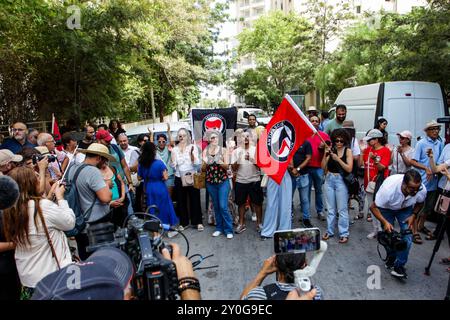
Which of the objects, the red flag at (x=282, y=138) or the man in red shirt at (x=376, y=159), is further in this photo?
the man in red shirt at (x=376, y=159)

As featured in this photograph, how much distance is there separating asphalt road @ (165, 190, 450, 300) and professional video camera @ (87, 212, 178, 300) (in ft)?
7.01

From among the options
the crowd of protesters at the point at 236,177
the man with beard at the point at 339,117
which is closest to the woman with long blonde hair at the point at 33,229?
the crowd of protesters at the point at 236,177

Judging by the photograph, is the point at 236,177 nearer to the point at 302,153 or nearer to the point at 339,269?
the point at 302,153

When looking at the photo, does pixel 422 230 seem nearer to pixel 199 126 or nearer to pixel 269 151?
pixel 269 151

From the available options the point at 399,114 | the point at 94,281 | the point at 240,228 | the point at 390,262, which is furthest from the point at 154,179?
the point at 399,114

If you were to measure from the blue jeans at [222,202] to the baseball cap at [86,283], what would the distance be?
4.33 meters

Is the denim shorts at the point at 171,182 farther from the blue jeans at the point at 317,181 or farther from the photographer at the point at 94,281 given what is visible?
the photographer at the point at 94,281

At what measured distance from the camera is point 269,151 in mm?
5520

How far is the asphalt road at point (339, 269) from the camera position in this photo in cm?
407

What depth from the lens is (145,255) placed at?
1856 millimetres

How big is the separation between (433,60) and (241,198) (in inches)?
268

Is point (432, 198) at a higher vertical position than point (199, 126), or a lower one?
lower

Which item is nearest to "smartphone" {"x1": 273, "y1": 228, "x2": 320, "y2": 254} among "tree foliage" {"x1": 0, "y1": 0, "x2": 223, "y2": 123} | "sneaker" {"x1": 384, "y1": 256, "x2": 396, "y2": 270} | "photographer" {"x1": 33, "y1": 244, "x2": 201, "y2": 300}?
"photographer" {"x1": 33, "y1": 244, "x2": 201, "y2": 300}
